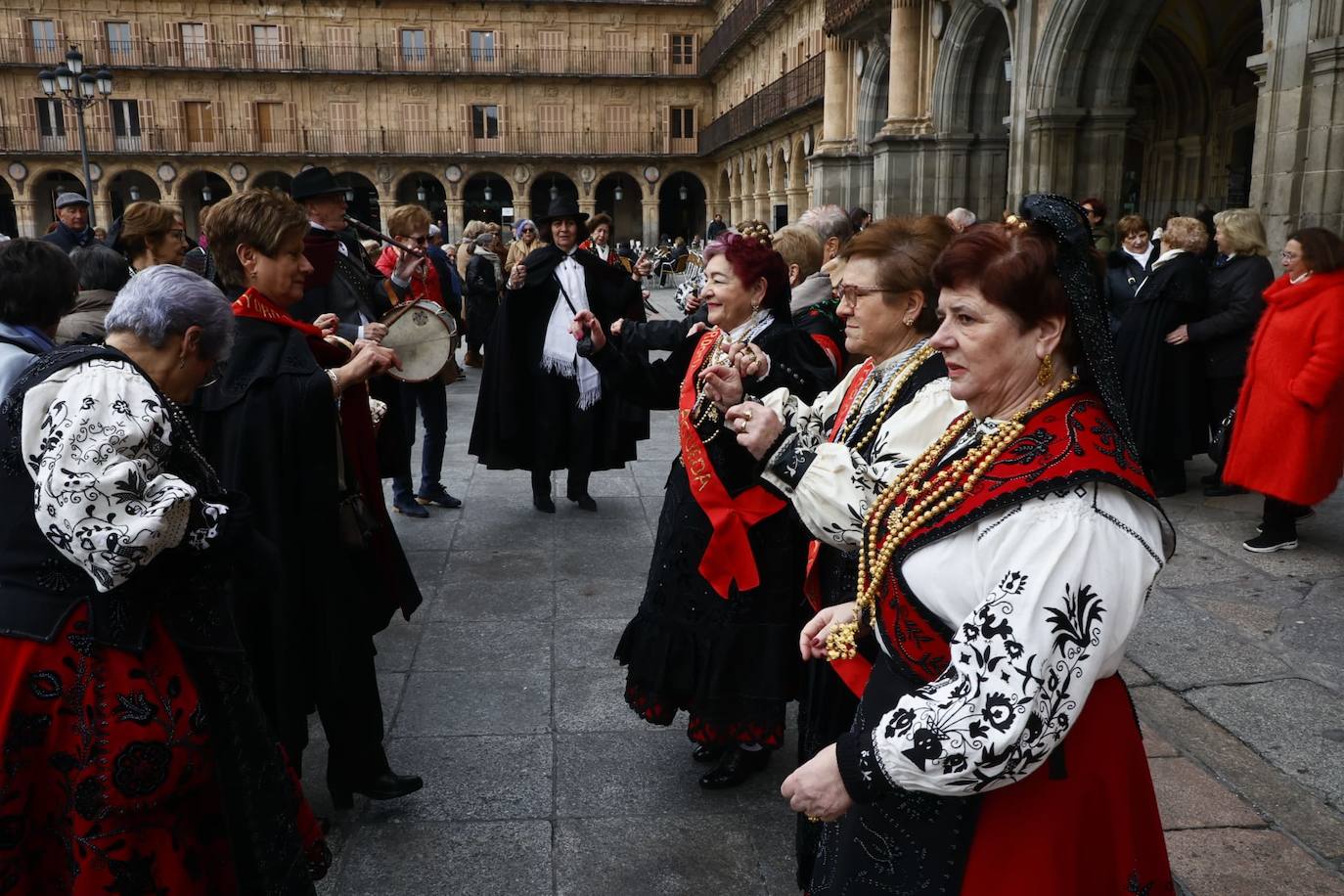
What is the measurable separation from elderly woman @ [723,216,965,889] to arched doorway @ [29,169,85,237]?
43.6 metres

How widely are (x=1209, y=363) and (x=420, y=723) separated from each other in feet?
18.4

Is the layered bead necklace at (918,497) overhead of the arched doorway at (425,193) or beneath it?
beneath

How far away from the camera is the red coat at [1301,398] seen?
5262 millimetres

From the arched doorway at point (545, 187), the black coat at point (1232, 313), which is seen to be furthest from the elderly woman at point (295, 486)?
the arched doorway at point (545, 187)

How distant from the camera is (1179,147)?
18.3 metres

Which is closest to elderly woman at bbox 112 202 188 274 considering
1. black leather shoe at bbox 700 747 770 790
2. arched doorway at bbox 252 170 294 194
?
black leather shoe at bbox 700 747 770 790

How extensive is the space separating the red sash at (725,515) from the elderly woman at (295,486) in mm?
944

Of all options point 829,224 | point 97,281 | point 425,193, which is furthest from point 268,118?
point 97,281

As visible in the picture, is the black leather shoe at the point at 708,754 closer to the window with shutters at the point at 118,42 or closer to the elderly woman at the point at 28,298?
the elderly woman at the point at 28,298

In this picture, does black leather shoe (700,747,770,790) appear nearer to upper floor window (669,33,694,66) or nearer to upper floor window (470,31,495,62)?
upper floor window (470,31,495,62)

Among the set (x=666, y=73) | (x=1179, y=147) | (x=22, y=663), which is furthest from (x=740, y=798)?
(x=666, y=73)

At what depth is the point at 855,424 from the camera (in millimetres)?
2350

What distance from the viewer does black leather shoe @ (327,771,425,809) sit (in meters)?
3.12

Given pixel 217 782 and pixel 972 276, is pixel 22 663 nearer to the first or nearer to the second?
pixel 217 782
